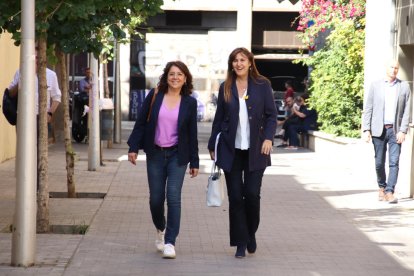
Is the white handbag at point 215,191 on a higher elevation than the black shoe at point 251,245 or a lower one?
higher

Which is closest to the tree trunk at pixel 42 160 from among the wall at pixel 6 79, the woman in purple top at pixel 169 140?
the woman in purple top at pixel 169 140

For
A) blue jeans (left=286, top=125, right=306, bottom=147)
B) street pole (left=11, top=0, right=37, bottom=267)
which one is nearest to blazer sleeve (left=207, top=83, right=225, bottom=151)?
street pole (left=11, top=0, right=37, bottom=267)

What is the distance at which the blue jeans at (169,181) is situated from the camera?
31.4 ft

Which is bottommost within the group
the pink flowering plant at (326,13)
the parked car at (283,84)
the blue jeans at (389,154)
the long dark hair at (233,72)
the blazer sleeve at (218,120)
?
the parked car at (283,84)

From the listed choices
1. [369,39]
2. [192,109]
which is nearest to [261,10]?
[369,39]

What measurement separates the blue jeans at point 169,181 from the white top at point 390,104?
5.22 m

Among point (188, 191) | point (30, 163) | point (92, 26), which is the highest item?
point (92, 26)

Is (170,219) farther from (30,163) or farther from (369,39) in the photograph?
(369,39)

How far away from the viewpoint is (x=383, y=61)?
18.4 metres

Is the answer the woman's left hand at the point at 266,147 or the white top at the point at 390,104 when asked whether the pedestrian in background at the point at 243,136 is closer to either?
the woman's left hand at the point at 266,147

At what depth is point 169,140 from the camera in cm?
962

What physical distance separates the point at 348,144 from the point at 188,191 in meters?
6.85

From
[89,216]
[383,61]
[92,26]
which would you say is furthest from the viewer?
[383,61]

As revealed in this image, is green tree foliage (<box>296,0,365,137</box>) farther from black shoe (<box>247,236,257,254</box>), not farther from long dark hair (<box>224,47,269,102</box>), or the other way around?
black shoe (<box>247,236,257,254</box>)
